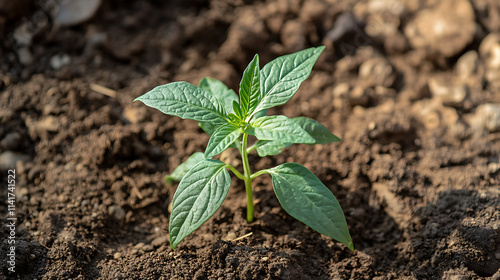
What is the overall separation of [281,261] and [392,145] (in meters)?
1.23

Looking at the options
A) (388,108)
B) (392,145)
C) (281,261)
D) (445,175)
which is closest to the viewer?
(281,261)

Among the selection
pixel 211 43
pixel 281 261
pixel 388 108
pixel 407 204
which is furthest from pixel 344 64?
pixel 281 261

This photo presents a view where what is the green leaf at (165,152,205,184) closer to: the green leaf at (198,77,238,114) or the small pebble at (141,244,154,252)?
the green leaf at (198,77,238,114)

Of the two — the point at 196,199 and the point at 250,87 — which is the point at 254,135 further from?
the point at 196,199

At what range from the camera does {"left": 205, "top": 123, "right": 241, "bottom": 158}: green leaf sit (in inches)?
70.9

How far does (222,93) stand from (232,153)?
49 centimetres

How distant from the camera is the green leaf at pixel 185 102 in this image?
187cm

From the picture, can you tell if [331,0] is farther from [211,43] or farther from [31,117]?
[31,117]

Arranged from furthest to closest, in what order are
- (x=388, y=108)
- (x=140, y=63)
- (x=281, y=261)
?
(x=140, y=63), (x=388, y=108), (x=281, y=261)

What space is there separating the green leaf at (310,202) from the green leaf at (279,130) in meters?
0.26

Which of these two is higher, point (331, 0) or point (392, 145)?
point (331, 0)

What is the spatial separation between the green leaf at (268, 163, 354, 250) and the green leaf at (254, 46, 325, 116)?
0.34 m

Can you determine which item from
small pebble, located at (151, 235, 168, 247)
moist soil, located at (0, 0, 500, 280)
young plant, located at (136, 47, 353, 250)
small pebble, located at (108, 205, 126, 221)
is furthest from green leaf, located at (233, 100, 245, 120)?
small pebble, located at (108, 205, 126, 221)

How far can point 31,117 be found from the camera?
109 inches
